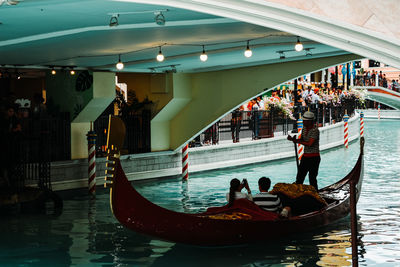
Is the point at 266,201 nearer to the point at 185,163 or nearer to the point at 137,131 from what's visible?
the point at 185,163

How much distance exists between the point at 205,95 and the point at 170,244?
748 centimetres

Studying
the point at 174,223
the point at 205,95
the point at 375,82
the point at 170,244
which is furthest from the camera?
the point at 375,82

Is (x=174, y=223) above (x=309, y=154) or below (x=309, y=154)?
below

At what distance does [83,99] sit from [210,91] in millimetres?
3064

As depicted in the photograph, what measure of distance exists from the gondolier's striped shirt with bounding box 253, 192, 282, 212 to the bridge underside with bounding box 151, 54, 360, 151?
16.6ft

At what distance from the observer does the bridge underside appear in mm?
14477

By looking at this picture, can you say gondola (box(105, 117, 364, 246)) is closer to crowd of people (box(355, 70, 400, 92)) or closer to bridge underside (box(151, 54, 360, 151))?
bridge underside (box(151, 54, 360, 151))

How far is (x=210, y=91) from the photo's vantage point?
16.1 metres

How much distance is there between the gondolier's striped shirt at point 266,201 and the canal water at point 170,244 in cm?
47

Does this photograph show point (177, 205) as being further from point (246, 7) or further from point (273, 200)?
point (246, 7)

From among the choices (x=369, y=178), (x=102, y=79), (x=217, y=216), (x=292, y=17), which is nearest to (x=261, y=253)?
(x=217, y=216)

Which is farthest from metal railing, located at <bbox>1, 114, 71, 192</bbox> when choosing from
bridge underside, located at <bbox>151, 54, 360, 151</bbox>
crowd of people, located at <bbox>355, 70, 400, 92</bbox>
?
crowd of people, located at <bbox>355, 70, 400, 92</bbox>

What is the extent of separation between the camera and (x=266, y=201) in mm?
9219

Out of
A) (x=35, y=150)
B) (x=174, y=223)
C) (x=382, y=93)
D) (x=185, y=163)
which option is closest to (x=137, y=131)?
(x=185, y=163)
